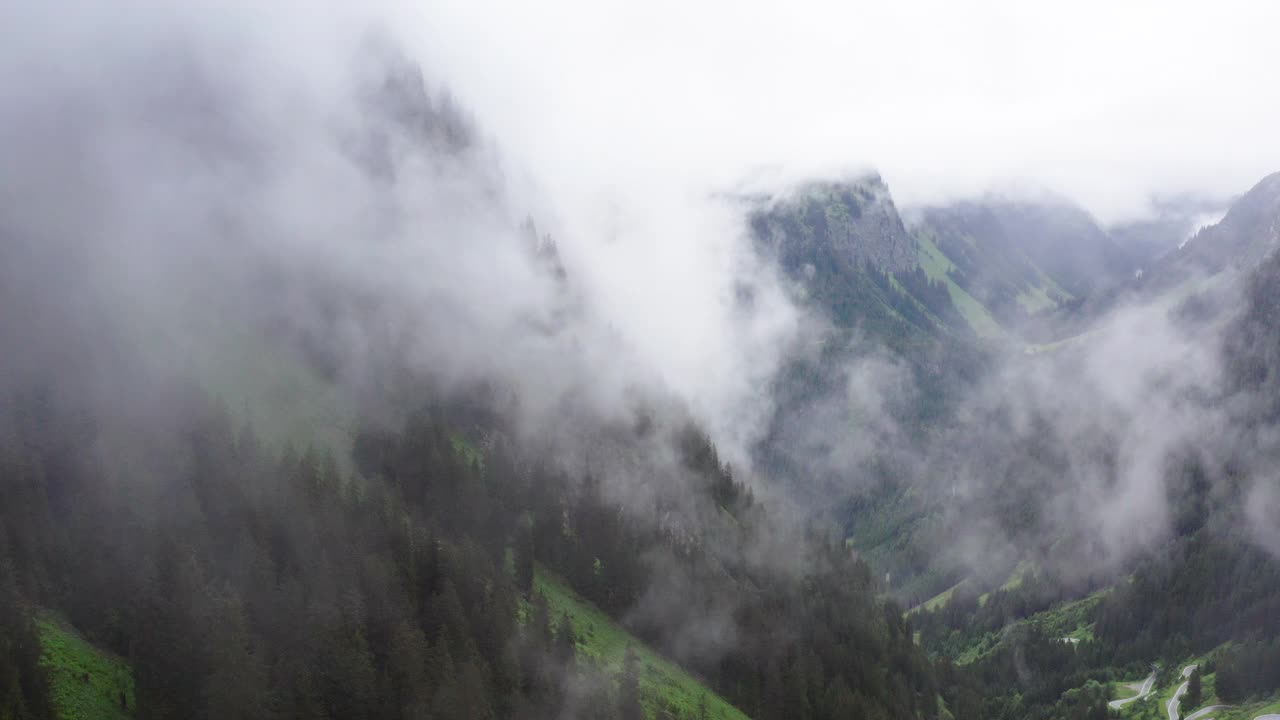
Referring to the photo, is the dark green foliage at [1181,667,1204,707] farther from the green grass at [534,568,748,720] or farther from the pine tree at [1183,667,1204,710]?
the green grass at [534,568,748,720]

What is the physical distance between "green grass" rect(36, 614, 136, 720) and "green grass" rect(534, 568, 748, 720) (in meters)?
46.9

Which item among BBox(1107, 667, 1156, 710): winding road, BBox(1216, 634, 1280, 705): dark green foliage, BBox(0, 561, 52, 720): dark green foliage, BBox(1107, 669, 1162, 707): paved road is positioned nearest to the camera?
BBox(0, 561, 52, 720): dark green foliage

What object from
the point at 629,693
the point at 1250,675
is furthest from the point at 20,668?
the point at 1250,675

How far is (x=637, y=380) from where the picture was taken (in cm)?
18075

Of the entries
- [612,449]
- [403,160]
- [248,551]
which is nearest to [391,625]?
[248,551]

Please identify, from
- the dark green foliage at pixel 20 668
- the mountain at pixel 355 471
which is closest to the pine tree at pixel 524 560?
the mountain at pixel 355 471

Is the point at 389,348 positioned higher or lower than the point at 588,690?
higher

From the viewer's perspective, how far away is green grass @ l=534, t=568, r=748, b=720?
301ft

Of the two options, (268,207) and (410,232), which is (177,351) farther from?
(410,232)

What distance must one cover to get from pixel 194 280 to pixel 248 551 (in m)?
59.8

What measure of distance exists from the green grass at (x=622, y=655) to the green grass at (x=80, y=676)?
46.9 meters

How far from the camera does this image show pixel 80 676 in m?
52.8

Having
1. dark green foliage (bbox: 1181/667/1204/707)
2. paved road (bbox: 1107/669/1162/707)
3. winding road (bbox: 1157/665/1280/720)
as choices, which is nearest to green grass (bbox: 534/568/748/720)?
winding road (bbox: 1157/665/1280/720)

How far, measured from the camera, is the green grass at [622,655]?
91.8 metres
